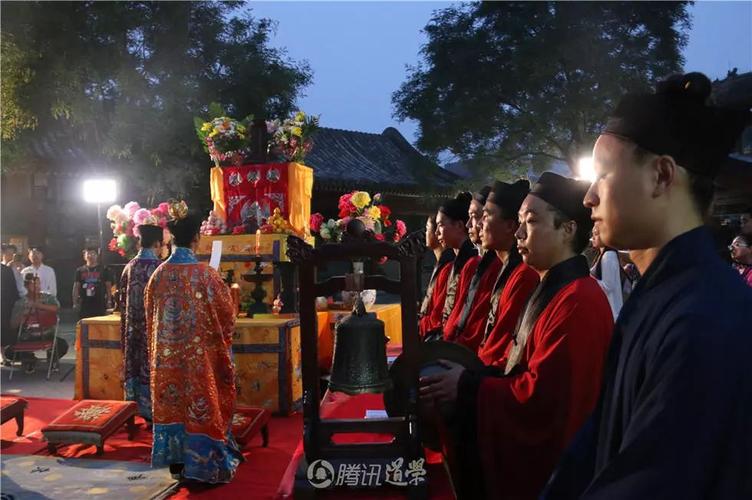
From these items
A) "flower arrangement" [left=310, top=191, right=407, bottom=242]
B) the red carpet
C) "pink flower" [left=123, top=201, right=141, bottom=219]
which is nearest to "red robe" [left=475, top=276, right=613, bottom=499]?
the red carpet

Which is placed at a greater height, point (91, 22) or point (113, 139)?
point (91, 22)

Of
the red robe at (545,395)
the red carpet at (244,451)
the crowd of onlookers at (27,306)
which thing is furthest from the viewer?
the crowd of onlookers at (27,306)

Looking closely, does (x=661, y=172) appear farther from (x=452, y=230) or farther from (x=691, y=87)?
(x=452, y=230)

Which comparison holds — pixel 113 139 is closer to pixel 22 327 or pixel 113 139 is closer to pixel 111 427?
pixel 22 327

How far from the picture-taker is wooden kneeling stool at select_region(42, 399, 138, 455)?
5.27 m

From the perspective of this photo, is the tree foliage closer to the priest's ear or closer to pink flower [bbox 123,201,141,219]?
pink flower [bbox 123,201,141,219]

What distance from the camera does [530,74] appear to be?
17906 mm

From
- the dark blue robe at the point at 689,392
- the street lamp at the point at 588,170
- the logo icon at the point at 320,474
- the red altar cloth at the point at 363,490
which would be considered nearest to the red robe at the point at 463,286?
the red altar cloth at the point at 363,490

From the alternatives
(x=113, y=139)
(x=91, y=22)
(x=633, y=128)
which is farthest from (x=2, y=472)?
(x=91, y=22)

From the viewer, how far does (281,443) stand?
5555 mm

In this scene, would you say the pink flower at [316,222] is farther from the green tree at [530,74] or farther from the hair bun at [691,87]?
the green tree at [530,74]

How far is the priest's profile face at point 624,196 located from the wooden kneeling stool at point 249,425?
4.34 meters

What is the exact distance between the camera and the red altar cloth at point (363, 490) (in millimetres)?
3166

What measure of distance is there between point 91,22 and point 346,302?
12.7 metres
